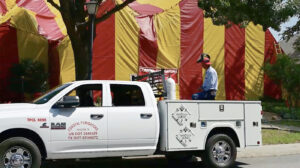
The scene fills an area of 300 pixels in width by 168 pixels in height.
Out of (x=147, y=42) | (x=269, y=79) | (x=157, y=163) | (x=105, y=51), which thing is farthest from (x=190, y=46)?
(x=157, y=163)

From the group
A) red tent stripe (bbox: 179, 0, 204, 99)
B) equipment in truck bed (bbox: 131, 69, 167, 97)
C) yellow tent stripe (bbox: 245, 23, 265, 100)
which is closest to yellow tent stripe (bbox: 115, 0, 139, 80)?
red tent stripe (bbox: 179, 0, 204, 99)

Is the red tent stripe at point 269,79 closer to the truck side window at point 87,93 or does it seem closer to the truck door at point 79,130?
the truck side window at point 87,93

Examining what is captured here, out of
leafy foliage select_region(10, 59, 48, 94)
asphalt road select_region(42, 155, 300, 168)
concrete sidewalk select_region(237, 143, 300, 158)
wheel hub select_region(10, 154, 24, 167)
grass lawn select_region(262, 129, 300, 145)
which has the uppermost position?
leafy foliage select_region(10, 59, 48, 94)

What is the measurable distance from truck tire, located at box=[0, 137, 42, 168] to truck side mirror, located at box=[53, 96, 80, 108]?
A: 82 cm

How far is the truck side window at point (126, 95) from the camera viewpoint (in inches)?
337

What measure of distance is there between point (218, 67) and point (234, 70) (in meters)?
1.20

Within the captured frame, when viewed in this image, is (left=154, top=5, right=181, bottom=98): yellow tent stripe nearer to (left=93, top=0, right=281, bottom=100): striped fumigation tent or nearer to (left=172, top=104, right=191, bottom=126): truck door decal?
(left=93, top=0, right=281, bottom=100): striped fumigation tent

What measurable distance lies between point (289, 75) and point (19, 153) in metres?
17.2

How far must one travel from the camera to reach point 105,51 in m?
23.0

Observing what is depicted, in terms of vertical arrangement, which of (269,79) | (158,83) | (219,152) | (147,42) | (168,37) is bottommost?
(219,152)

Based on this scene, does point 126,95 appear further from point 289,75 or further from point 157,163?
point 289,75

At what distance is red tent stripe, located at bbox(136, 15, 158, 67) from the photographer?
2366cm

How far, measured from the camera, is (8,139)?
7.51 metres

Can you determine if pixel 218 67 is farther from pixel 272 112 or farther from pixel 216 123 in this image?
pixel 216 123
